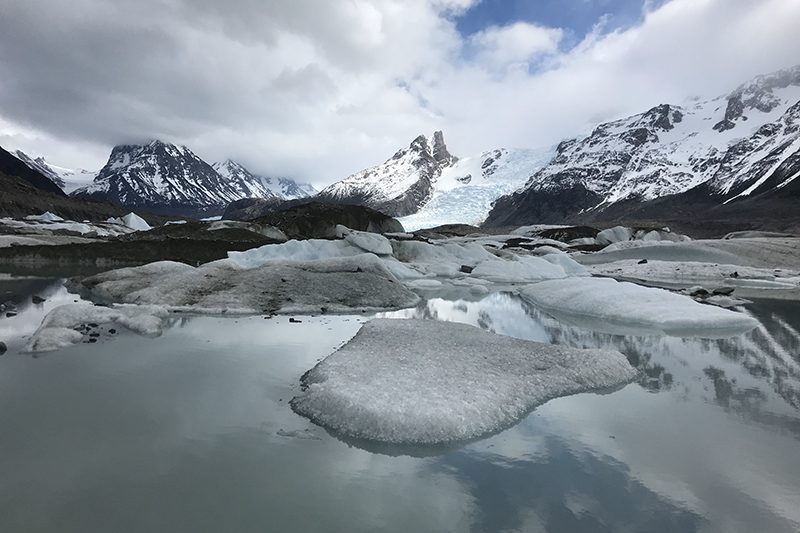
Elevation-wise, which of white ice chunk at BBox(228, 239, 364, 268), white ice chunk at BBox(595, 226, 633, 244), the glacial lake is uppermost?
white ice chunk at BBox(595, 226, 633, 244)

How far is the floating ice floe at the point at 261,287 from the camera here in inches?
728

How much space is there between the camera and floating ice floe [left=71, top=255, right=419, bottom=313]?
728 inches

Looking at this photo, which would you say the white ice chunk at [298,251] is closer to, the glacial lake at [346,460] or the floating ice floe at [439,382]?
the floating ice floe at [439,382]

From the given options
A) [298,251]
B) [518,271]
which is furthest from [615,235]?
[298,251]

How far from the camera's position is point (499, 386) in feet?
29.1

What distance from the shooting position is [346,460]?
6.29 meters

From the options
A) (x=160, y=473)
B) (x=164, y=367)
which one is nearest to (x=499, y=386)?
(x=160, y=473)

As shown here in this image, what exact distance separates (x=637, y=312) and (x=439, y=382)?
1142 centimetres

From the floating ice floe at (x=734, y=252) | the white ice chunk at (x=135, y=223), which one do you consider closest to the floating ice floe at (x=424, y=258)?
the floating ice floe at (x=734, y=252)

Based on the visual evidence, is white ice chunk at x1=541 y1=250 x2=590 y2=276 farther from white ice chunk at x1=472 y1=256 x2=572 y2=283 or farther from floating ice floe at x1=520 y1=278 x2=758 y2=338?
floating ice floe at x1=520 y1=278 x2=758 y2=338

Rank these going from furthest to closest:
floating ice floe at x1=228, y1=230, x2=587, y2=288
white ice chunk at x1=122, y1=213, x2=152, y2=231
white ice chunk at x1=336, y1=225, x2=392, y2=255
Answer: white ice chunk at x1=122, y1=213, x2=152, y2=231 → white ice chunk at x1=336, y1=225, x2=392, y2=255 → floating ice floe at x1=228, y1=230, x2=587, y2=288

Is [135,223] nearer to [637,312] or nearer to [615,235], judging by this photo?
[615,235]

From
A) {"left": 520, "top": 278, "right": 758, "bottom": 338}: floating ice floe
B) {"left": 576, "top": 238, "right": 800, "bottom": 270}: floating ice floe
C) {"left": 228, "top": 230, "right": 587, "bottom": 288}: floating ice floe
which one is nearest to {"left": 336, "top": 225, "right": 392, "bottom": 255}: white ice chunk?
{"left": 228, "top": 230, "right": 587, "bottom": 288}: floating ice floe

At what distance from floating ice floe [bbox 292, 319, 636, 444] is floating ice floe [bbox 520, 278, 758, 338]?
6.15 metres
